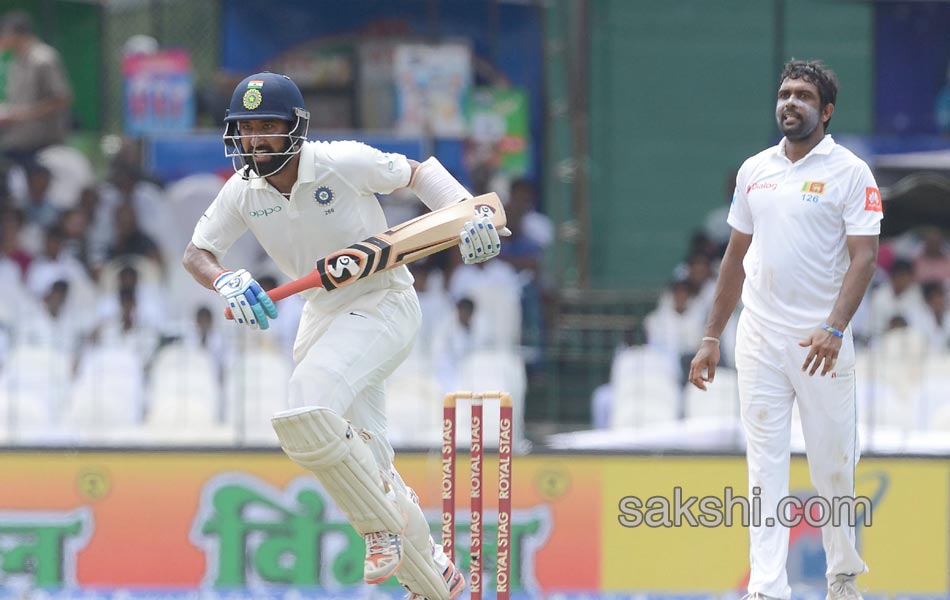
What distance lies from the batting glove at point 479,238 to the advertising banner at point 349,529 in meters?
2.55

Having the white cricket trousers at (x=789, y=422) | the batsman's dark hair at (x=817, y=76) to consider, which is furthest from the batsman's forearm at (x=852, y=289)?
the batsman's dark hair at (x=817, y=76)

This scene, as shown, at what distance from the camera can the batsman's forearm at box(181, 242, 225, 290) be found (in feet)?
17.1

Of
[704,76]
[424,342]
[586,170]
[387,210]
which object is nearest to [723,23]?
[704,76]

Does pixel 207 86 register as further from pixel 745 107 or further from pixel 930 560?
pixel 930 560

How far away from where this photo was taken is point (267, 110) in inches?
199

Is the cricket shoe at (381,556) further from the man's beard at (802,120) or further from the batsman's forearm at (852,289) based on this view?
the man's beard at (802,120)

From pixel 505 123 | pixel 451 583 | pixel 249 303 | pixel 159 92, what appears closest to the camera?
pixel 249 303

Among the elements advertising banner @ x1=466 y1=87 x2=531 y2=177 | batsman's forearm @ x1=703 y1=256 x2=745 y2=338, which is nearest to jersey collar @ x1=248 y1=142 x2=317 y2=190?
batsman's forearm @ x1=703 y1=256 x2=745 y2=338

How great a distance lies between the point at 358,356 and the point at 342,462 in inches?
13.3

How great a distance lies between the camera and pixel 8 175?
958 cm

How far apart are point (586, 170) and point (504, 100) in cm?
79

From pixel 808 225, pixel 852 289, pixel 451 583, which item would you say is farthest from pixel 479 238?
pixel 451 583

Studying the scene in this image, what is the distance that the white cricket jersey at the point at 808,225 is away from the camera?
5078mm

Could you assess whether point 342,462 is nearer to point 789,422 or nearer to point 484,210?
point 484,210
